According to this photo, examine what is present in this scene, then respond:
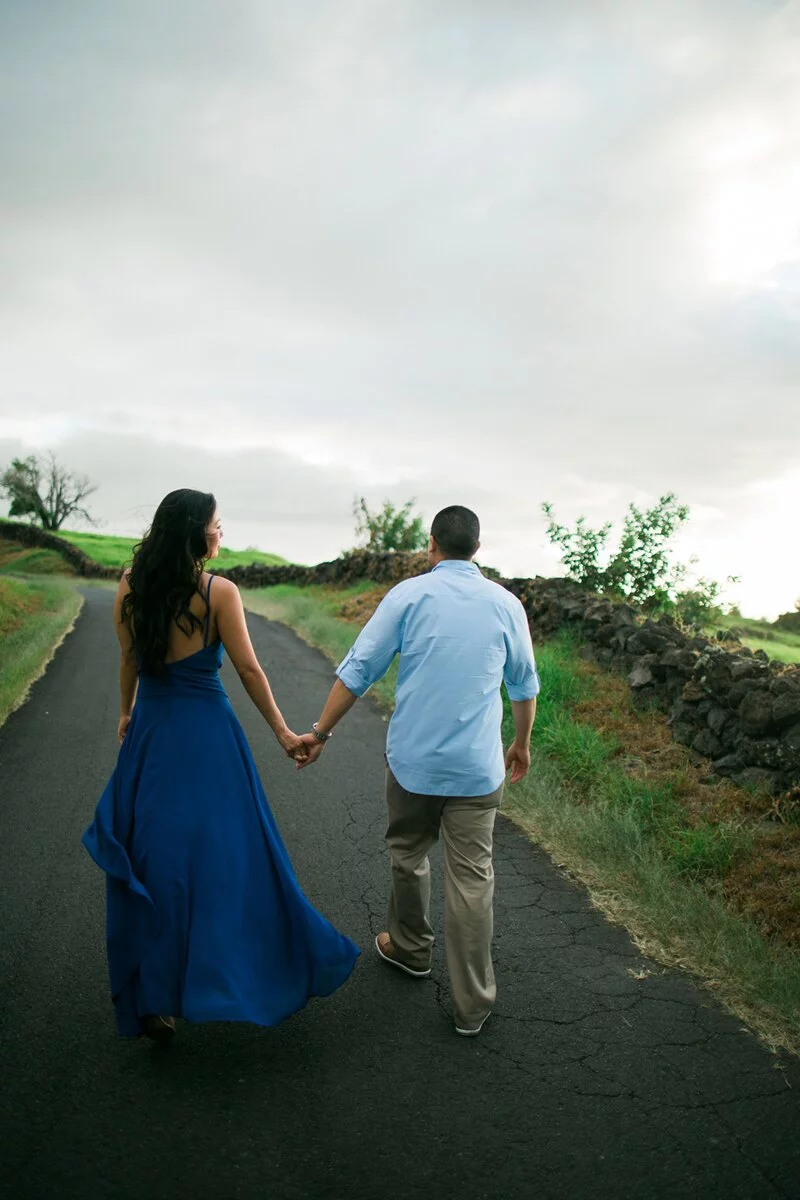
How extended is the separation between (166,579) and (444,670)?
127 cm

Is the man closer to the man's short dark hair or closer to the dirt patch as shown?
the man's short dark hair

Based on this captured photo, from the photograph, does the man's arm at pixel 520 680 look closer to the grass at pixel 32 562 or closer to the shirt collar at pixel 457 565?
the shirt collar at pixel 457 565

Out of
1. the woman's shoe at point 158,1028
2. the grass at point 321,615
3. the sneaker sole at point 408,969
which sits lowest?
the woman's shoe at point 158,1028

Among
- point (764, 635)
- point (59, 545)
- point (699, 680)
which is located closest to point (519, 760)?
point (699, 680)

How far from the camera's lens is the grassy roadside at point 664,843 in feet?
→ 14.7

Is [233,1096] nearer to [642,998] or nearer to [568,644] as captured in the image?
[642,998]

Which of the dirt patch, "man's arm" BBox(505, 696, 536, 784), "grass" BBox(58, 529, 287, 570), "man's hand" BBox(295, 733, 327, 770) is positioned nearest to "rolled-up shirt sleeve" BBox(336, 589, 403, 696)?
"man's hand" BBox(295, 733, 327, 770)

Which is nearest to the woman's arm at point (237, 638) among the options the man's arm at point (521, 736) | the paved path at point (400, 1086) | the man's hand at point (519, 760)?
the man's arm at point (521, 736)

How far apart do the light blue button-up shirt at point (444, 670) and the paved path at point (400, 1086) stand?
1.12 meters

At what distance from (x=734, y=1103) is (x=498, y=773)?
1573 mm

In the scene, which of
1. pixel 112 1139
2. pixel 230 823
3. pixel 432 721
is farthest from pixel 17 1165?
pixel 432 721

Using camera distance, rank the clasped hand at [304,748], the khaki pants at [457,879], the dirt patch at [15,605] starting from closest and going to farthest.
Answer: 1. the khaki pants at [457,879]
2. the clasped hand at [304,748]
3. the dirt patch at [15,605]

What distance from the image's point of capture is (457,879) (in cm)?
389

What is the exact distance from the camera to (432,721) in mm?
3883
